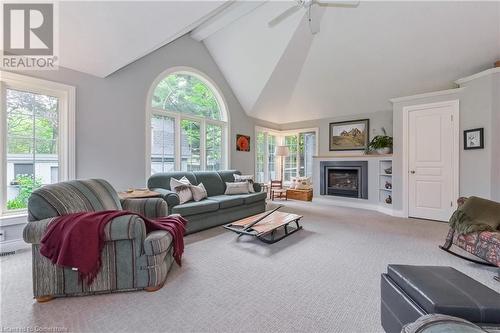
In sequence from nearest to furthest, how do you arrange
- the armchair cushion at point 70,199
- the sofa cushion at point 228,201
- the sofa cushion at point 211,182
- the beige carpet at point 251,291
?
the beige carpet at point 251,291 < the armchair cushion at point 70,199 < the sofa cushion at point 228,201 < the sofa cushion at point 211,182

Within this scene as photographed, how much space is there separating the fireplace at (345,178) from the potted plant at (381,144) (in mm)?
434

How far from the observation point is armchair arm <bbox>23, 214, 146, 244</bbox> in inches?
68.1

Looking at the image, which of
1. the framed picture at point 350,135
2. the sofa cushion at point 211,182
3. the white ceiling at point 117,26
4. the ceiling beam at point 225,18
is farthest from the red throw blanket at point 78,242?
the framed picture at point 350,135

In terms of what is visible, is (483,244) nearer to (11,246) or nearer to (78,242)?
(78,242)

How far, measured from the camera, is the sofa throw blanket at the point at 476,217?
2371mm

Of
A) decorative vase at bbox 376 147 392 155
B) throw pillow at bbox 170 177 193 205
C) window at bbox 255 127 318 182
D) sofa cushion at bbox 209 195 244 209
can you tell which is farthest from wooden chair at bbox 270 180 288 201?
throw pillow at bbox 170 177 193 205

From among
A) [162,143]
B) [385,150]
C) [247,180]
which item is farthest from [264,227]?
[385,150]

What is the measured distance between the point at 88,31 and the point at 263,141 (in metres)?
5.12

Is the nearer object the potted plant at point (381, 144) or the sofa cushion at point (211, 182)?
the sofa cushion at point (211, 182)

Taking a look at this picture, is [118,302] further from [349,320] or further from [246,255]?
[349,320]

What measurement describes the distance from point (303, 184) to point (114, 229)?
5.66m

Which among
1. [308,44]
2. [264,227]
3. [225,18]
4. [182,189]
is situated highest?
[225,18]

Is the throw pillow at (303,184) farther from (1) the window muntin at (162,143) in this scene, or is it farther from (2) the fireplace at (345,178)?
(1) the window muntin at (162,143)

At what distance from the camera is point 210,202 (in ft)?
11.9
